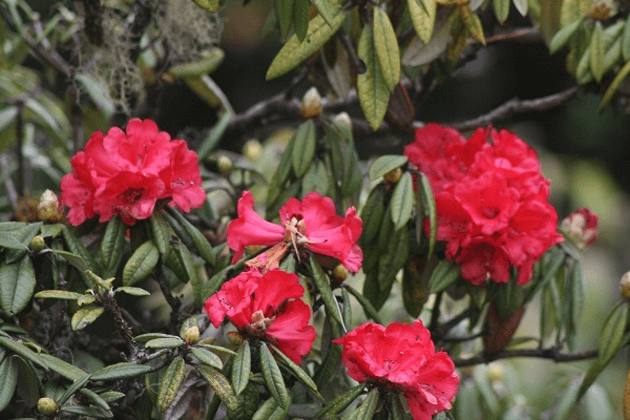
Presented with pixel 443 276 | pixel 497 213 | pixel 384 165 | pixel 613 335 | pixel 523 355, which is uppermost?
pixel 384 165

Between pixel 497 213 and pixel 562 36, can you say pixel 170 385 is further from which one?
pixel 562 36

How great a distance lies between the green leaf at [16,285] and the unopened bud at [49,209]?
0.09 metres

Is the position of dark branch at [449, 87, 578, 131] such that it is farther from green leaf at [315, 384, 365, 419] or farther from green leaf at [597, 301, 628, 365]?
green leaf at [315, 384, 365, 419]

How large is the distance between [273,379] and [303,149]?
57 centimetres

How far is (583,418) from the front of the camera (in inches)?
69.6

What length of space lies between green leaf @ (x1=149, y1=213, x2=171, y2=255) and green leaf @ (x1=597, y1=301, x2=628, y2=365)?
31.1 inches

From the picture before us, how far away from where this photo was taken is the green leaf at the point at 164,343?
99 cm

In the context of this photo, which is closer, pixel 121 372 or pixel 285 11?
pixel 121 372

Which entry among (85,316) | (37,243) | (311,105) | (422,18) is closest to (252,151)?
(311,105)

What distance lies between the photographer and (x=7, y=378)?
1033 millimetres

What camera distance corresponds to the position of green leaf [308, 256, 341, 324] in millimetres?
1174

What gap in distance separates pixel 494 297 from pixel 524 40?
27.3 inches

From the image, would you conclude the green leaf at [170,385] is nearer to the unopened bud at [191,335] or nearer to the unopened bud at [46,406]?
the unopened bud at [191,335]

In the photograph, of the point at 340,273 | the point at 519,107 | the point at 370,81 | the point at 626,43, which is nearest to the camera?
the point at 340,273
